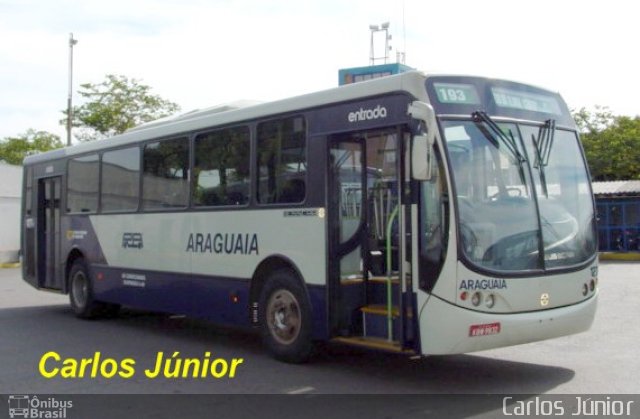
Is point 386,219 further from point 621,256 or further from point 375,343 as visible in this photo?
point 621,256

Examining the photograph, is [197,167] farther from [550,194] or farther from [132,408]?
[550,194]

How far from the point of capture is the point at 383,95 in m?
7.71

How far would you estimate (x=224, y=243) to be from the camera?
32.0 ft

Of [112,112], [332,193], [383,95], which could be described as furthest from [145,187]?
[112,112]

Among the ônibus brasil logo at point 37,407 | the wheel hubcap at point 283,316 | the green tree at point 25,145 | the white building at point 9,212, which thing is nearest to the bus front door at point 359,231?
the wheel hubcap at point 283,316

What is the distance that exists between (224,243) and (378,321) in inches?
108

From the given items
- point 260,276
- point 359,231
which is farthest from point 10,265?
point 359,231

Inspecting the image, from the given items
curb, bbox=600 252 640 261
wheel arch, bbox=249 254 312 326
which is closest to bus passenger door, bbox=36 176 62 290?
wheel arch, bbox=249 254 312 326

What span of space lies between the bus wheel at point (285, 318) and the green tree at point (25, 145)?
57092 millimetres

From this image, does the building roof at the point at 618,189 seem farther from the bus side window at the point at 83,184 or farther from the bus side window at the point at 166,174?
the bus side window at the point at 166,174

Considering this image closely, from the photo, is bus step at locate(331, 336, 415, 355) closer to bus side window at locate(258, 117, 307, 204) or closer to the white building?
bus side window at locate(258, 117, 307, 204)

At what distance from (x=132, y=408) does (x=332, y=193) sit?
9.78 ft

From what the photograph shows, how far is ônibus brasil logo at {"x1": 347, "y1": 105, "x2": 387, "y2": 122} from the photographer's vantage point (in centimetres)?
771

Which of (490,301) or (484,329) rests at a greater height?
(490,301)
